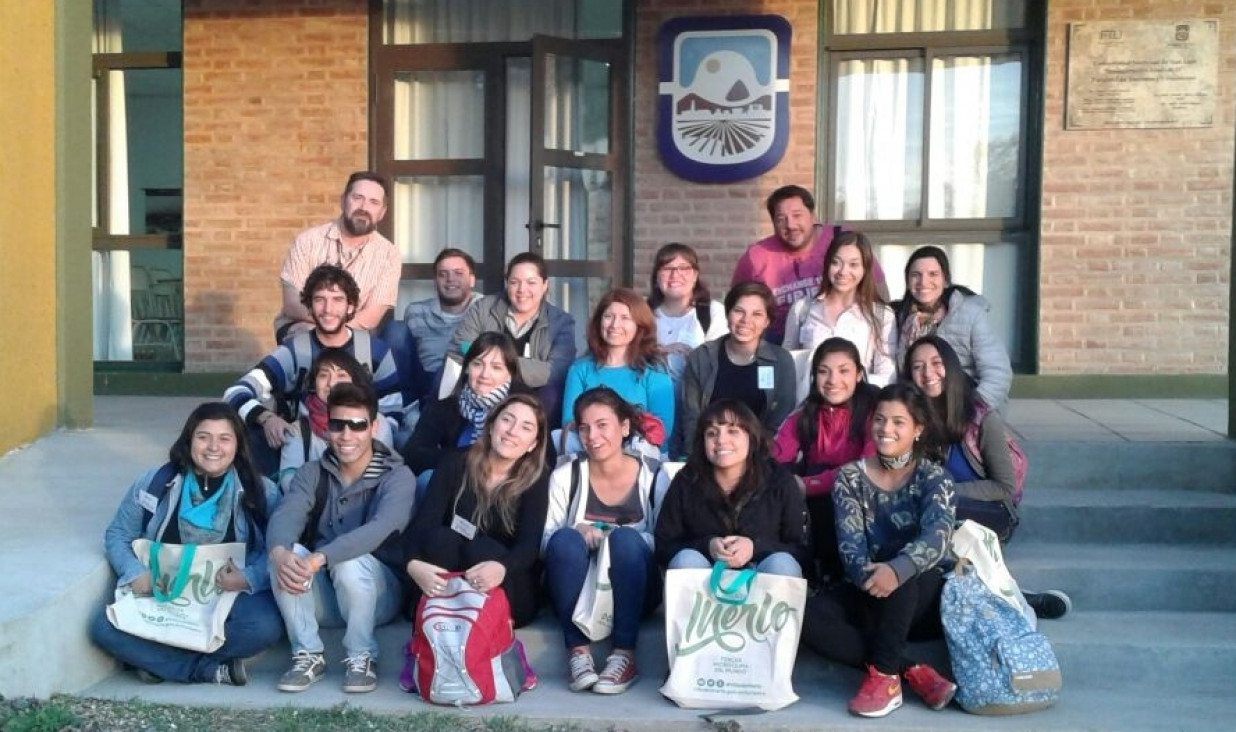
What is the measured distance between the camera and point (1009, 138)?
925cm

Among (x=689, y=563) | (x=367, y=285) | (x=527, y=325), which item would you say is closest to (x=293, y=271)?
(x=367, y=285)

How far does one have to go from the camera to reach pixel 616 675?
498cm

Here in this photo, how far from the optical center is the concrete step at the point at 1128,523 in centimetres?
595

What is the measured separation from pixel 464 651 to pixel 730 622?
Result: 99 centimetres

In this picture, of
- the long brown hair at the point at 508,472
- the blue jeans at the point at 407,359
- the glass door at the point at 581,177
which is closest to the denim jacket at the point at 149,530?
the long brown hair at the point at 508,472

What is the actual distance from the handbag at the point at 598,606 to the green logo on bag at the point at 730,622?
1.12 ft

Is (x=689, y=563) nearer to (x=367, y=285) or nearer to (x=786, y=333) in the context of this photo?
(x=786, y=333)

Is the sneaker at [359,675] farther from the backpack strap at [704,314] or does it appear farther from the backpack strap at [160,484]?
the backpack strap at [704,314]

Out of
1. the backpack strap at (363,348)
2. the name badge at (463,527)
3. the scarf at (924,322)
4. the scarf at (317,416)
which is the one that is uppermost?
the scarf at (924,322)

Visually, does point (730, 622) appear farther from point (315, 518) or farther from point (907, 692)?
point (315, 518)

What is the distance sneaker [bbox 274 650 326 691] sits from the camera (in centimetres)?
504

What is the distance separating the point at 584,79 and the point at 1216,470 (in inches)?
202

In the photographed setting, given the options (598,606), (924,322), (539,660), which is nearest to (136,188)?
(539,660)

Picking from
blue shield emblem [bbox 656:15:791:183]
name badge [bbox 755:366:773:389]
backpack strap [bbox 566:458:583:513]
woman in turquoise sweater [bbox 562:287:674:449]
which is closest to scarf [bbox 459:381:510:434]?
woman in turquoise sweater [bbox 562:287:674:449]
